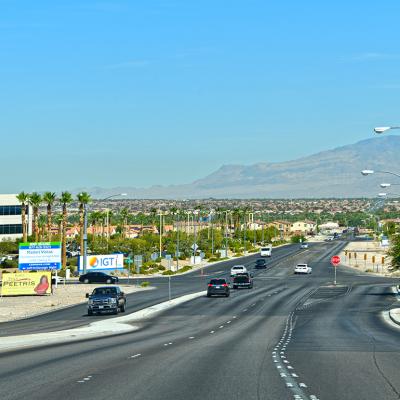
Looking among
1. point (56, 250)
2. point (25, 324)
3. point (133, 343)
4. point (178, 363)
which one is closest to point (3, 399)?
point (178, 363)

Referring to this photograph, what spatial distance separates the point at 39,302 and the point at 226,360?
127 feet

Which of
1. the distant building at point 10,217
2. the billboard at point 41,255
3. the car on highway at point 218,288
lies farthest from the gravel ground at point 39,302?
the distant building at point 10,217

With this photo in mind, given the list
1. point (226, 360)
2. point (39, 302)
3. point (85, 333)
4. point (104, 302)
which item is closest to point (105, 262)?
point (39, 302)

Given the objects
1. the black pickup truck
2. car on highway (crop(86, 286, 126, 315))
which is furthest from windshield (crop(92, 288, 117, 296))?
the black pickup truck

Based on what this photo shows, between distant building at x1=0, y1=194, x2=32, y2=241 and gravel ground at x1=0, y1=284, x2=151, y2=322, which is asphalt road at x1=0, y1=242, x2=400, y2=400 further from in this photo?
distant building at x1=0, y1=194, x2=32, y2=241

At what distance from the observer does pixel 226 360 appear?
82.0ft

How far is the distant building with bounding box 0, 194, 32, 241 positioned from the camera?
156 meters

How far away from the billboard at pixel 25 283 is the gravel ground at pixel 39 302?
3.05ft

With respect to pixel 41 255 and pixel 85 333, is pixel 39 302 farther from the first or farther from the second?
pixel 85 333

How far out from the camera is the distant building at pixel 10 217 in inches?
6142

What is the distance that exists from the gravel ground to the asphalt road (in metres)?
2.94

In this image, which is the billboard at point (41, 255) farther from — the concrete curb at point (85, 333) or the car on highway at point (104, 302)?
the car on highway at point (104, 302)

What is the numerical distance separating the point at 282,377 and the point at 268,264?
326 ft

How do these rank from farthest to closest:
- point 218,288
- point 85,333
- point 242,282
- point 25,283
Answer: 1. point 242,282
2. point 25,283
3. point 218,288
4. point 85,333
